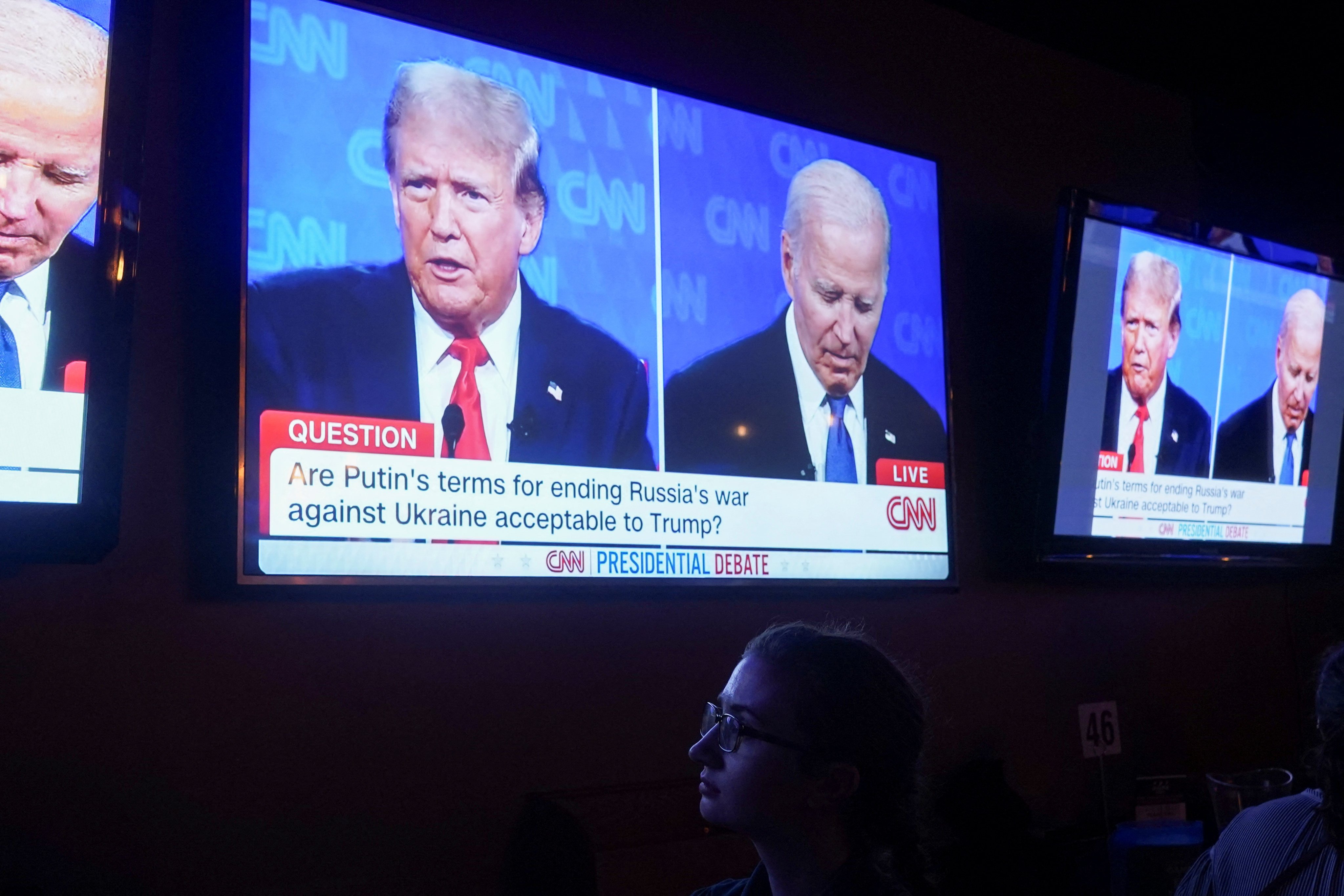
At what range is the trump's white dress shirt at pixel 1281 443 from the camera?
3629 mm

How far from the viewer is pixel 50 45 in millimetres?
1797

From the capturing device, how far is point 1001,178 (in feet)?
11.1

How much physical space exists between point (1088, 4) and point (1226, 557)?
1.72 m

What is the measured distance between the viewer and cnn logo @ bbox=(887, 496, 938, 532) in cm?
276

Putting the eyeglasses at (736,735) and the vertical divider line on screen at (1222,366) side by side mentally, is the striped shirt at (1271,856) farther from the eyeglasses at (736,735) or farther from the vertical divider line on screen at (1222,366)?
the vertical divider line on screen at (1222,366)

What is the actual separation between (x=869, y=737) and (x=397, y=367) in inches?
42.7

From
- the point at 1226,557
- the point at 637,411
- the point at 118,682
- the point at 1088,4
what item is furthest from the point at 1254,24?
the point at 118,682

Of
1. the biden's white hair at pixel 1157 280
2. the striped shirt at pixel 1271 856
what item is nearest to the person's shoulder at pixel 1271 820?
the striped shirt at pixel 1271 856

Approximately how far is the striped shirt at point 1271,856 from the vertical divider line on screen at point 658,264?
4.19ft

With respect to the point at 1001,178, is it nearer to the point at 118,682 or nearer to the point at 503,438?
the point at 503,438

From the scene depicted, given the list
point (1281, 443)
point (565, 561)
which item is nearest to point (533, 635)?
point (565, 561)

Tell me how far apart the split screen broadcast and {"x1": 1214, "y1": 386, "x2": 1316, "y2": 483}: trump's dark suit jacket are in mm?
3083

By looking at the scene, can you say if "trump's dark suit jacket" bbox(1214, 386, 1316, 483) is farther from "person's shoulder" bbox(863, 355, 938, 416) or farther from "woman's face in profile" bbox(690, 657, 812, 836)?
"woman's face in profile" bbox(690, 657, 812, 836)

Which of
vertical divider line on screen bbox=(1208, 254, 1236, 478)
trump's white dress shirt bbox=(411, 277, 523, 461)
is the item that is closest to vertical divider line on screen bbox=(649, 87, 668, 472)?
trump's white dress shirt bbox=(411, 277, 523, 461)
